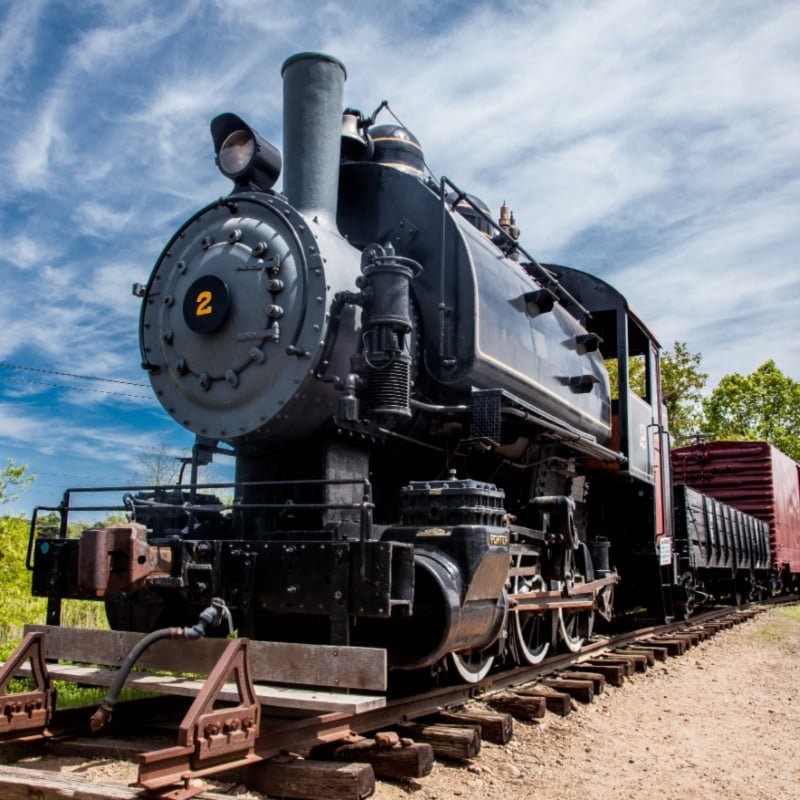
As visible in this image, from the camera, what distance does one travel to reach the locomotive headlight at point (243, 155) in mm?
5934

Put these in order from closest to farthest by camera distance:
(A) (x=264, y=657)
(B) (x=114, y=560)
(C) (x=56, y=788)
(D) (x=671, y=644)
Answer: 1. (C) (x=56, y=788)
2. (A) (x=264, y=657)
3. (B) (x=114, y=560)
4. (D) (x=671, y=644)

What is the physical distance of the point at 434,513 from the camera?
520cm

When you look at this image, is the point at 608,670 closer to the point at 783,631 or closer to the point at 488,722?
the point at 488,722

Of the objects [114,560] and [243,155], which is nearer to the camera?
[114,560]

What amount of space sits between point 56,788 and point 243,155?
410cm

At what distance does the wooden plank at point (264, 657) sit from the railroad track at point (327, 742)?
0.71 ft

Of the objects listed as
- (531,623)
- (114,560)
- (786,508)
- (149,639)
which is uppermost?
(786,508)

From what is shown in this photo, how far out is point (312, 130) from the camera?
6066 millimetres

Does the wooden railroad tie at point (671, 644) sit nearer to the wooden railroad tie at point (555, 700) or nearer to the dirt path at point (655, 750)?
the dirt path at point (655, 750)

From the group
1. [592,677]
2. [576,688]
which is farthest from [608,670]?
→ [576,688]

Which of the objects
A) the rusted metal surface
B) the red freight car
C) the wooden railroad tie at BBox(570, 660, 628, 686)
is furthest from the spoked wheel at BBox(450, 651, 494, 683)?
the red freight car

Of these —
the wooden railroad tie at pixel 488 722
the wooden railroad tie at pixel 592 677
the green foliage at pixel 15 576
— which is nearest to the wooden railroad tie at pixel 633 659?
the wooden railroad tie at pixel 592 677

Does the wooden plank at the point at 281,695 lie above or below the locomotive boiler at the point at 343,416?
below

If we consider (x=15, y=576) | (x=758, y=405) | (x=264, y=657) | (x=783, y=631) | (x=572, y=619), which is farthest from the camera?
(x=758, y=405)
